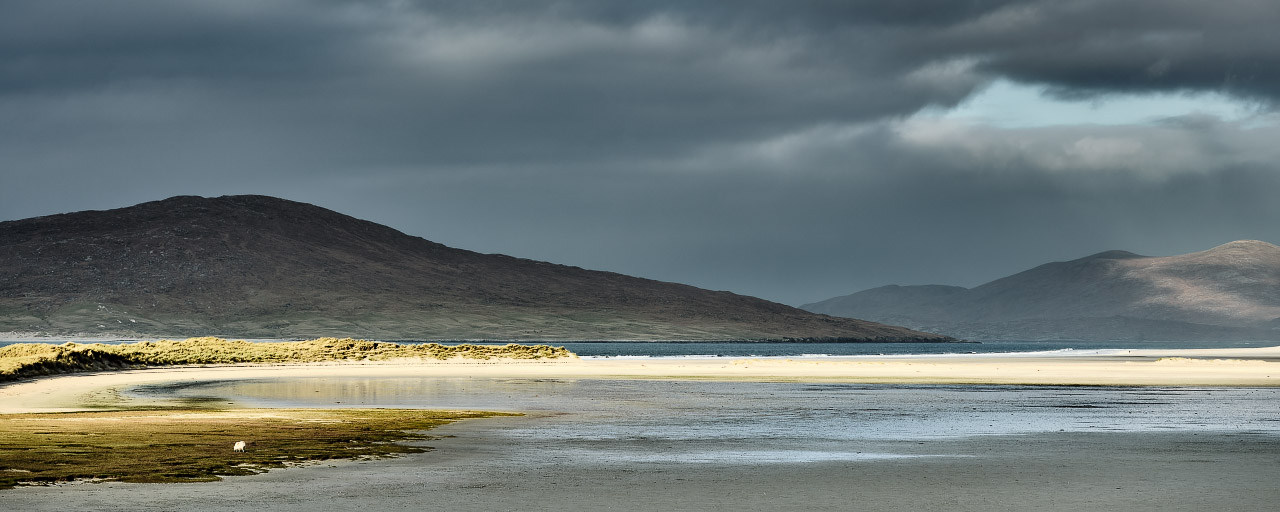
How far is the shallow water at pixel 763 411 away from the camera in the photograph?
22344mm

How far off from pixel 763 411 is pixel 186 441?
15011mm

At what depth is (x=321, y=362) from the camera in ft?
265

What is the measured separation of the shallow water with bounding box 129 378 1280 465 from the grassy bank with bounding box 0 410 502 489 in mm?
2935

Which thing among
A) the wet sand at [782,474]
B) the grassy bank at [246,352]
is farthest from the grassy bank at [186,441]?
the grassy bank at [246,352]

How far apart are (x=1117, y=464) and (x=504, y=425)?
1309cm

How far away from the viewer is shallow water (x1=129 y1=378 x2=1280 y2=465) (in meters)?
22.3

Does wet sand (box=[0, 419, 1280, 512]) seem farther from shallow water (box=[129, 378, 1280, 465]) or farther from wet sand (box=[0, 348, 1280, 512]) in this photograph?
shallow water (box=[129, 378, 1280, 465])

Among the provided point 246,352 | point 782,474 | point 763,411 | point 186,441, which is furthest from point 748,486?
point 246,352

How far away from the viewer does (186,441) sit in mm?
22188

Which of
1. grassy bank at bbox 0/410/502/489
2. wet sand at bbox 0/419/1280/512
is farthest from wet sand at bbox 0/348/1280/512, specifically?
grassy bank at bbox 0/410/502/489

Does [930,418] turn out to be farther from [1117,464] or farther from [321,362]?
[321,362]

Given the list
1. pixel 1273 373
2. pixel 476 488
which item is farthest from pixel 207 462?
pixel 1273 373

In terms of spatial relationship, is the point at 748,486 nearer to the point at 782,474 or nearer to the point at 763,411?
the point at 782,474

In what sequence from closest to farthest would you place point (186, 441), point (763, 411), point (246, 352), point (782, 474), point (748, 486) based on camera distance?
point (748, 486), point (782, 474), point (186, 441), point (763, 411), point (246, 352)
